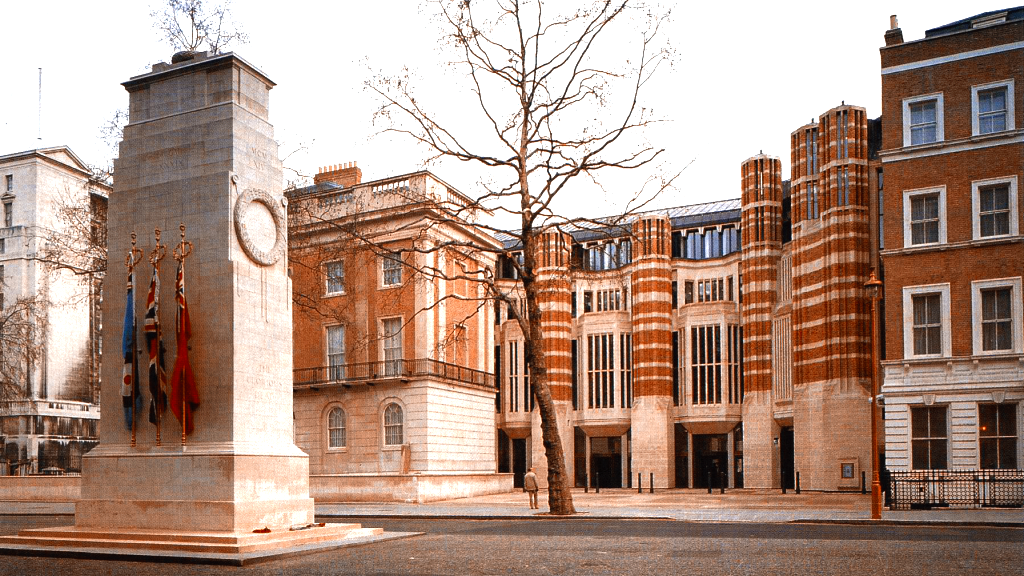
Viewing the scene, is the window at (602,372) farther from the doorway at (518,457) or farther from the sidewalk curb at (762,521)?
the sidewalk curb at (762,521)

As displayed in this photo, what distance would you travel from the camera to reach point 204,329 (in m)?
15.1

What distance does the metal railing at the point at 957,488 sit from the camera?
2534cm

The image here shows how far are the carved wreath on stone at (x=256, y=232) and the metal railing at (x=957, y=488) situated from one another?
1769cm

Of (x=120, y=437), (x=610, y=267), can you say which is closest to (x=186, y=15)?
(x=120, y=437)

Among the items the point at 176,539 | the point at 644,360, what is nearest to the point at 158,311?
the point at 176,539

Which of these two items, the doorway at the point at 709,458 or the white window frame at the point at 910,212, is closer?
the white window frame at the point at 910,212

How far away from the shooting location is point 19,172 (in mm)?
54812

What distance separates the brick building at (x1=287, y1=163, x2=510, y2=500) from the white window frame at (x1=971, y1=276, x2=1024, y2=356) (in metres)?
16.9

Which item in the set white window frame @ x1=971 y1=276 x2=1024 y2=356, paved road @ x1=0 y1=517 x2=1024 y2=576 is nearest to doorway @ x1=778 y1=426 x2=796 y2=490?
white window frame @ x1=971 y1=276 x2=1024 y2=356

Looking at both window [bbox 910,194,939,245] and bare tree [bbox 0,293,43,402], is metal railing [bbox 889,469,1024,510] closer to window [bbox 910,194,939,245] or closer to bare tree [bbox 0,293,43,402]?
window [bbox 910,194,939,245]

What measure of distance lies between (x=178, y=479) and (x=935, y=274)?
70.4 ft

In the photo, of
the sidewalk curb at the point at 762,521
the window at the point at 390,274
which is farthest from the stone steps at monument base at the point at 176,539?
the window at the point at 390,274

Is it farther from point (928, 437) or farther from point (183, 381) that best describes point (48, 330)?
point (928, 437)

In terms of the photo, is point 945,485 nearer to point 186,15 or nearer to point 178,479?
point 178,479
